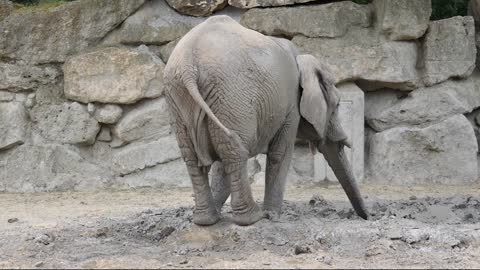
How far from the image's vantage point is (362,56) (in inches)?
392

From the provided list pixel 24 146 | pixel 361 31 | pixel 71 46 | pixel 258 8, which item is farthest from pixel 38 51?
pixel 361 31

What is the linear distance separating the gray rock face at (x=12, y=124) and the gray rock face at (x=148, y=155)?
1.21m

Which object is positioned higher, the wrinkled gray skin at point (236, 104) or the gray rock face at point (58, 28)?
the wrinkled gray skin at point (236, 104)

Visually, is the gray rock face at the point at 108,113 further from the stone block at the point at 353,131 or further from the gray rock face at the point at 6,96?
the stone block at the point at 353,131

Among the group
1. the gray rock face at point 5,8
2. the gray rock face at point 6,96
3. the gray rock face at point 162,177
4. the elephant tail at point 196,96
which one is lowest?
the gray rock face at point 162,177

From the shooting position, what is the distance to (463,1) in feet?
38.6

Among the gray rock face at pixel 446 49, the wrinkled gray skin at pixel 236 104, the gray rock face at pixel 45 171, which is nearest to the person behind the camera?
the wrinkled gray skin at pixel 236 104

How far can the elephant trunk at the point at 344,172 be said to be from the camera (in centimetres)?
711

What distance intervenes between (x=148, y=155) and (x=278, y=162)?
3.71m

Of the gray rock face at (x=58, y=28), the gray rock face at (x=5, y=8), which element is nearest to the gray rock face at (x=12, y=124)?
the gray rock face at (x=58, y=28)

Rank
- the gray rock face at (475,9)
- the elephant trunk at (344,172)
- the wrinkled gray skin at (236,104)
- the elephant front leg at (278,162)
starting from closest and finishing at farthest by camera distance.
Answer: the wrinkled gray skin at (236,104) → the elephant front leg at (278,162) → the elephant trunk at (344,172) → the gray rock face at (475,9)

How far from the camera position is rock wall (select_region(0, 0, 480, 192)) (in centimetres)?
984

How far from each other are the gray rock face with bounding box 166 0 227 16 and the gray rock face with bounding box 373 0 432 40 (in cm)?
195

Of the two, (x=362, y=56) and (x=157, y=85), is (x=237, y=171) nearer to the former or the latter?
(x=157, y=85)
